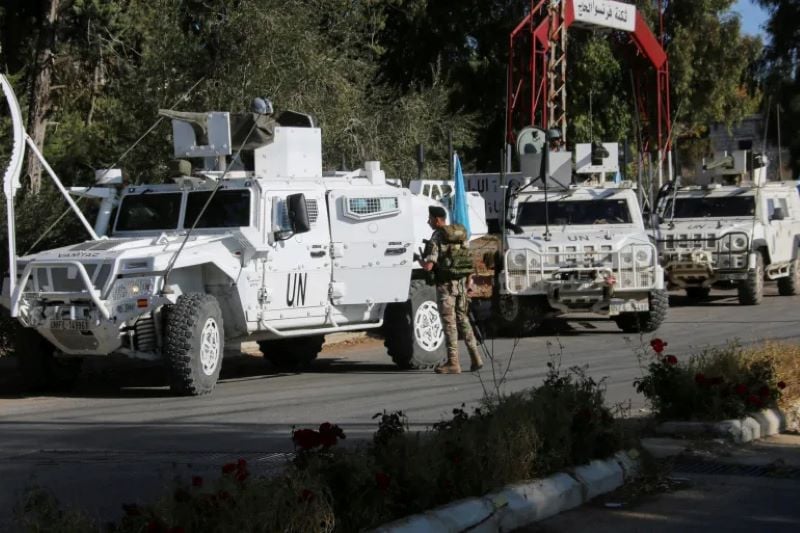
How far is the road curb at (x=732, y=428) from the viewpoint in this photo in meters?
8.78

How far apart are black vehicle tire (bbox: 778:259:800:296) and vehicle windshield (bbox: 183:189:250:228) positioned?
45.6 feet

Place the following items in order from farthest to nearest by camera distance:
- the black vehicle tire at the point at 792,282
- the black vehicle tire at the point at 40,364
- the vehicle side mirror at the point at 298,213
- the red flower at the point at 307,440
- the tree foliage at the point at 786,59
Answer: the tree foliage at the point at 786,59
the black vehicle tire at the point at 792,282
the vehicle side mirror at the point at 298,213
the black vehicle tire at the point at 40,364
the red flower at the point at 307,440

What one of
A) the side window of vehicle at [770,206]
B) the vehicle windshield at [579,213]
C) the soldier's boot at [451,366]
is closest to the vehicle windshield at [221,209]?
the soldier's boot at [451,366]

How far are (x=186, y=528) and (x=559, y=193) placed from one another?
45.3ft

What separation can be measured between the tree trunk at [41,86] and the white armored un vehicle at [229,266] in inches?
189

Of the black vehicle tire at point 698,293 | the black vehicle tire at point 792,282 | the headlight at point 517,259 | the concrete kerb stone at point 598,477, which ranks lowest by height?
the concrete kerb stone at point 598,477

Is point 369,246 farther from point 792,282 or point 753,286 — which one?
point 792,282

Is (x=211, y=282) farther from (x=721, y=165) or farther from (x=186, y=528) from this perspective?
(x=721, y=165)

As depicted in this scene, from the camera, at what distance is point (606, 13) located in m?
26.0

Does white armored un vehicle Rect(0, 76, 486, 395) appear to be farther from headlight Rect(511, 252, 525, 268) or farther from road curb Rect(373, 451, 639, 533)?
road curb Rect(373, 451, 639, 533)

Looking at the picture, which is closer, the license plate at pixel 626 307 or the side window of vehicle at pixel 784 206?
the license plate at pixel 626 307

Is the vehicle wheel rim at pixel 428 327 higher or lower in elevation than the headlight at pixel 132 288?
lower

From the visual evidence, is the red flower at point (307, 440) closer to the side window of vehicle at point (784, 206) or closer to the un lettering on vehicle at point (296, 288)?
the un lettering on vehicle at point (296, 288)

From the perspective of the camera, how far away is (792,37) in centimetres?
4644
